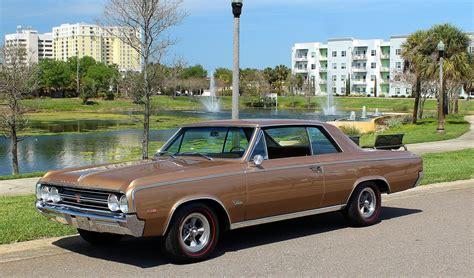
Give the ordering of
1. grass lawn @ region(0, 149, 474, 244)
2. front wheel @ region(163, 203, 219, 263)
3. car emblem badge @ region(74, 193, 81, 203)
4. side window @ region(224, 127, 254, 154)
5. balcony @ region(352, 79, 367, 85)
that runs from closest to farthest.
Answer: front wheel @ region(163, 203, 219, 263) < car emblem badge @ region(74, 193, 81, 203) < side window @ region(224, 127, 254, 154) < grass lawn @ region(0, 149, 474, 244) < balcony @ region(352, 79, 367, 85)

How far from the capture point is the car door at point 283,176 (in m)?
7.05

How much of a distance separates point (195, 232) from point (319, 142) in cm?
247

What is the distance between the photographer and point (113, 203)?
20.1ft

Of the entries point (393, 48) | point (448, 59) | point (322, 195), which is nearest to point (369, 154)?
point (322, 195)

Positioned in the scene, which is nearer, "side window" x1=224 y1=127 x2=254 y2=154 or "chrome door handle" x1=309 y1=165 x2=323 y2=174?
"side window" x1=224 y1=127 x2=254 y2=154

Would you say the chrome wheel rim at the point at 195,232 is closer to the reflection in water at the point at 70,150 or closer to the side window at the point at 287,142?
the side window at the point at 287,142

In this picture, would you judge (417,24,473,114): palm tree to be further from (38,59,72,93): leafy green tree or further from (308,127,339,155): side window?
(38,59,72,93): leafy green tree

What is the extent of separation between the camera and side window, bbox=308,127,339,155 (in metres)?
8.10

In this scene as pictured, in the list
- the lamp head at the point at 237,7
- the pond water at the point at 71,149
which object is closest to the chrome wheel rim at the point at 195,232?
the lamp head at the point at 237,7

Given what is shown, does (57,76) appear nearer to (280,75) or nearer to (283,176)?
(280,75)

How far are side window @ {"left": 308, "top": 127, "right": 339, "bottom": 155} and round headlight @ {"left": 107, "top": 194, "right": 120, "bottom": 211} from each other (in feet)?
9.81

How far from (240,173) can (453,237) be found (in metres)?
3.04

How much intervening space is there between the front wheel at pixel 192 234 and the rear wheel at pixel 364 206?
244 cm

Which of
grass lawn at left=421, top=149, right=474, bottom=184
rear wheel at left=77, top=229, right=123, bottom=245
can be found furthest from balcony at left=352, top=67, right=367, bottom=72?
rear wheel at left=77, top=229, right=123, bottom=245
